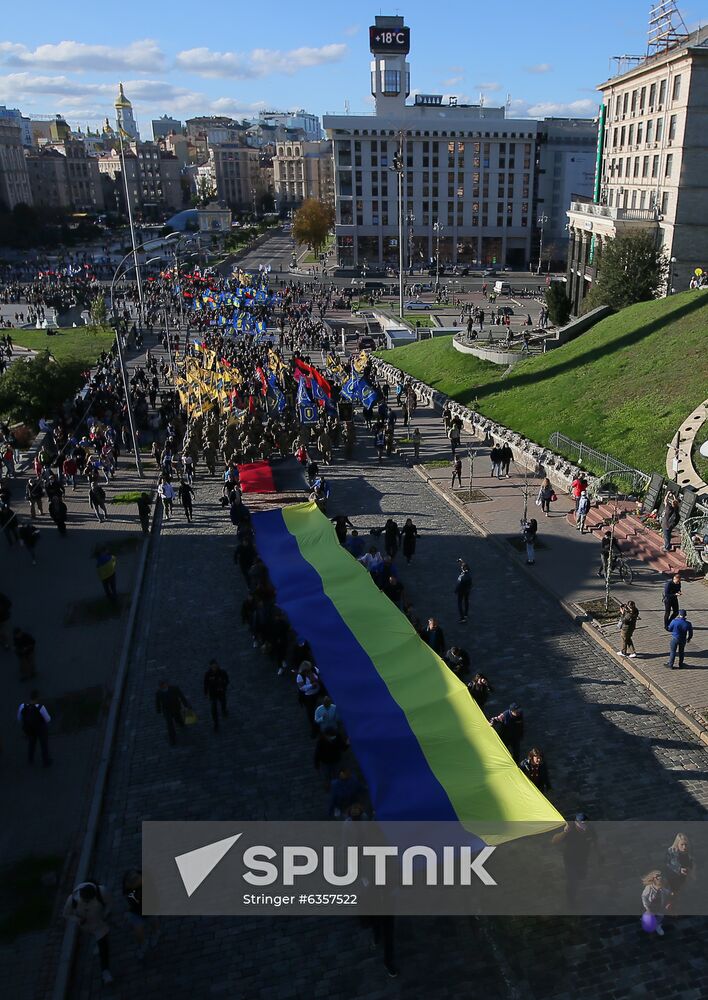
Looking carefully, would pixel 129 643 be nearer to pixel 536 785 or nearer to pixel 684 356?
pixel 536 785

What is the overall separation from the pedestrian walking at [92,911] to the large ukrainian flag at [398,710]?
3391 mm

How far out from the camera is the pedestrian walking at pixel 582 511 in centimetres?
2020

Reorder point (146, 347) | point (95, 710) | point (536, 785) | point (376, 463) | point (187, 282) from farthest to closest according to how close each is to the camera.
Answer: point (187, 282)
point (146, 347)
point (376, 463)
point (95, 710)
point (536, 785)

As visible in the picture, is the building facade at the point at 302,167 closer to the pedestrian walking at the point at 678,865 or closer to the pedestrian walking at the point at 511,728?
the pedestrian walking at the point at 511,728

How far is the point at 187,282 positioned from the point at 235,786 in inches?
2419

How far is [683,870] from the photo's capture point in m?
8.50

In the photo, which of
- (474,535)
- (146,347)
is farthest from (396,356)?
(474,535)

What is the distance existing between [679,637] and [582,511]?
7.10 m

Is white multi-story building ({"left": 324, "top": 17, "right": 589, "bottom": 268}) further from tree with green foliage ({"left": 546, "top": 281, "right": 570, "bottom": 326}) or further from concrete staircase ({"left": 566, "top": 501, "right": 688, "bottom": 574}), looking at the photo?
concrete staircase ({"left": 566, "top": 501, "right": 688, "bottom": 574})

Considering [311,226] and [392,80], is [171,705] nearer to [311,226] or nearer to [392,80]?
[311,226]

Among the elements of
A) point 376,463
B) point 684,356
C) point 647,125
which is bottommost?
point 376,463

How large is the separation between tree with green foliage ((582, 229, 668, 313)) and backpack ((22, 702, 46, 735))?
3919cm

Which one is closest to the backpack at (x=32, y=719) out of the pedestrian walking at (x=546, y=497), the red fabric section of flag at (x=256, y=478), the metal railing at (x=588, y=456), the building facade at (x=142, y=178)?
the red fabric section of flag at (x=256, y=478)

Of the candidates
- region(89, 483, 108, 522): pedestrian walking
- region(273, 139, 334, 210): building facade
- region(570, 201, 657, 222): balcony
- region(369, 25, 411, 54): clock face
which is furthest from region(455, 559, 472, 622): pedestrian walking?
region(273, 139, 334, 210): building facade
